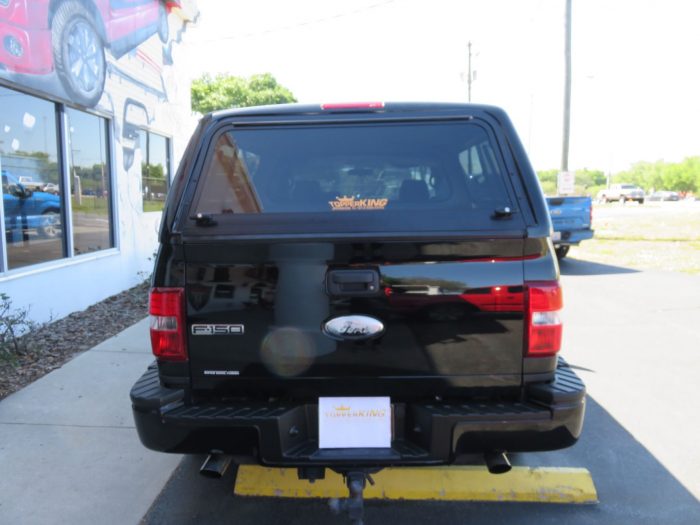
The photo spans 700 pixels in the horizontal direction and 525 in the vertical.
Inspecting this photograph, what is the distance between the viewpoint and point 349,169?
274 cm

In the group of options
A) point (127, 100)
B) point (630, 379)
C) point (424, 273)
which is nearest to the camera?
point (424, 273)

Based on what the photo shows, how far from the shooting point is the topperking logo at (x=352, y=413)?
2.32m

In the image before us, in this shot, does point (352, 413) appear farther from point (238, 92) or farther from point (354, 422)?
point (238, 92)

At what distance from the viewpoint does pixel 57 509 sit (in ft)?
9.37

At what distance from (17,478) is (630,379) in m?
4.58

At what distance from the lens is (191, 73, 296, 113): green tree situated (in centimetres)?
3231

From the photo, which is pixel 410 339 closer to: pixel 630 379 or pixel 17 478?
pixel 17 478

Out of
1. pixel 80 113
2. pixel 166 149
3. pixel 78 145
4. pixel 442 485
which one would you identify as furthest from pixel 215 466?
pixel 166 149

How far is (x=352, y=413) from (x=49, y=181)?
572cm

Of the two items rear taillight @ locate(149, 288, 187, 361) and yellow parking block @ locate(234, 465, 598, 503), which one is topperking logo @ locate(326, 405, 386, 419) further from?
yellow parking block @ locate(234, 465, 598, 503)

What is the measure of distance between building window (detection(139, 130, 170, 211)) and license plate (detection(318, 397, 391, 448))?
7.98 m

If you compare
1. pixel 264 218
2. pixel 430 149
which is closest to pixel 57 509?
pixel 264 218

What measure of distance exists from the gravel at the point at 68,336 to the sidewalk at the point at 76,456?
7.6 inches

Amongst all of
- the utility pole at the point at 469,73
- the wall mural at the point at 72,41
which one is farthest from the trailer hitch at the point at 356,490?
the utility pole at the point at 469,73
